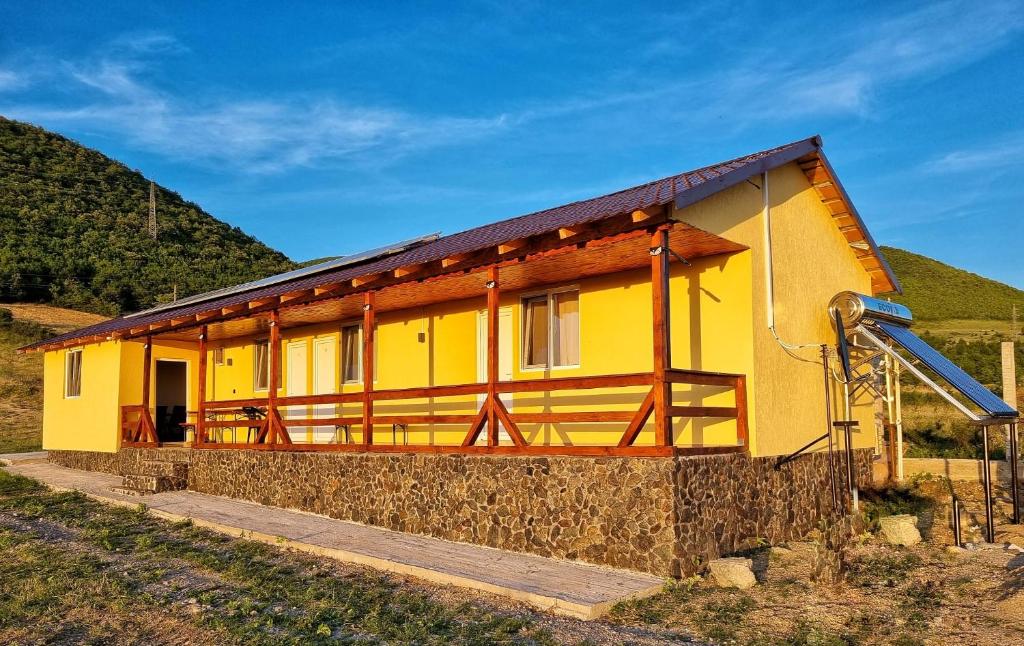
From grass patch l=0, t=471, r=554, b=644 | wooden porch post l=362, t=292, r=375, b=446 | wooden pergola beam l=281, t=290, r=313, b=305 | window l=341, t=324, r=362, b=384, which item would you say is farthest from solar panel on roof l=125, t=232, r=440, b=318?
grass patch l=0, t=471, r=554, b=644

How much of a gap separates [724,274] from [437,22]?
29.7ft

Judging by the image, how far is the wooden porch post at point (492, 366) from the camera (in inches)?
400

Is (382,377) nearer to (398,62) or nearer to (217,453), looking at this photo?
(217,453)

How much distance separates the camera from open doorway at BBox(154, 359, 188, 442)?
21094 millimetres

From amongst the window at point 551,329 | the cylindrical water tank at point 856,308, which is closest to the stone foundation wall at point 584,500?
the cylindrical water tank at point 856,308

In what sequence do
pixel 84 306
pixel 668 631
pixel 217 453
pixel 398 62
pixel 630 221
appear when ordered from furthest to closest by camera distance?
1. pixel 84 306
2. pixel 398 62
3. pixel 217 453
4. pixel 630 221
5. pixel 668 631

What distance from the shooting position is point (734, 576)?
793cm

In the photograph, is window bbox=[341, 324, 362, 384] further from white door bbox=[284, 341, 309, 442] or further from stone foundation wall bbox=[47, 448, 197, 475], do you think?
stone foundation wall bbox=[47, 448, 197, 475]

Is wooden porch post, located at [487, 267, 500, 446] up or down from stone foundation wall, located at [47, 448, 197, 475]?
up

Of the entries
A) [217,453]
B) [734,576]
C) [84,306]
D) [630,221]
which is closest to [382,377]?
[217,453]

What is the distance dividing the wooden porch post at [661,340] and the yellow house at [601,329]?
0.07ft

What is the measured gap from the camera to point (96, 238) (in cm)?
4325

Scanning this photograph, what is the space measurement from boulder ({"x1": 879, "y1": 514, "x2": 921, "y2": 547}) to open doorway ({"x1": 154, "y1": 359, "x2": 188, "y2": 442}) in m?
16.8

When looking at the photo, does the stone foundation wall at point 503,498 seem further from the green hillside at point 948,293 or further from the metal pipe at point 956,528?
the green hillside at point 948,293
